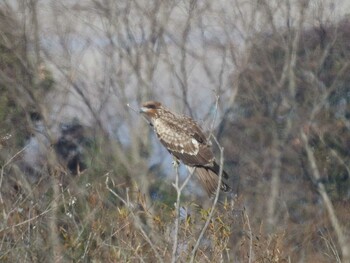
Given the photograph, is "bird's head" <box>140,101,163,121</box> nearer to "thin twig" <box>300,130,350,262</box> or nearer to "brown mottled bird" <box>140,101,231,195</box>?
"brown mottled bird" <box>140,101,231,195</box>

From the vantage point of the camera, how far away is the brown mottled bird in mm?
12109

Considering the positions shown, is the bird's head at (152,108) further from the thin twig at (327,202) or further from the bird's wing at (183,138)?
the thin twig at (327,202)

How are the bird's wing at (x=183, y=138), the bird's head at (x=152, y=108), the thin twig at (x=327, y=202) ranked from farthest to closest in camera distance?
the thin twig at (x=327, y=202), the bird's head at (x=152, y=108), the bird's wing at (x=183, y=138)

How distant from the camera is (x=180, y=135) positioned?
1248cm

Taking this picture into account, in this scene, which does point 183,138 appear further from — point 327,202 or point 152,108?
point 327,202

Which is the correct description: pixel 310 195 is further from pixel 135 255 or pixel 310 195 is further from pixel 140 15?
pixel 135 255

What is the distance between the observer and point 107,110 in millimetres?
31281

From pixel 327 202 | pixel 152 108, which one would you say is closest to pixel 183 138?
pixel 152 108

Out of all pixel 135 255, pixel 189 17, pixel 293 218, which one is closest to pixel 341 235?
pixel 293 218

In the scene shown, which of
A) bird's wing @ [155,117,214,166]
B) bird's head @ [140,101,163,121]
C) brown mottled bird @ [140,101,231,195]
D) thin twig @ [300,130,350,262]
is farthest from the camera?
thin twig @ [300,130,350,262]

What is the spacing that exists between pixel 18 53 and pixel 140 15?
343cm

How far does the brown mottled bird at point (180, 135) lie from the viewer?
39.7 feet

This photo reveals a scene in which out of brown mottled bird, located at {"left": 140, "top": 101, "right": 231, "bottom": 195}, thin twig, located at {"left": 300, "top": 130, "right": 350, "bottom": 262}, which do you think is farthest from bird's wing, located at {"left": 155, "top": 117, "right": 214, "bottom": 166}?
thin twig, located at {"left": 300, "top": 130, "right": 350, "bottom": 262}

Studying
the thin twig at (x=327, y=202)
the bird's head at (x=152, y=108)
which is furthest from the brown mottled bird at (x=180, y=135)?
the thin twig at (x=327, y=202)
